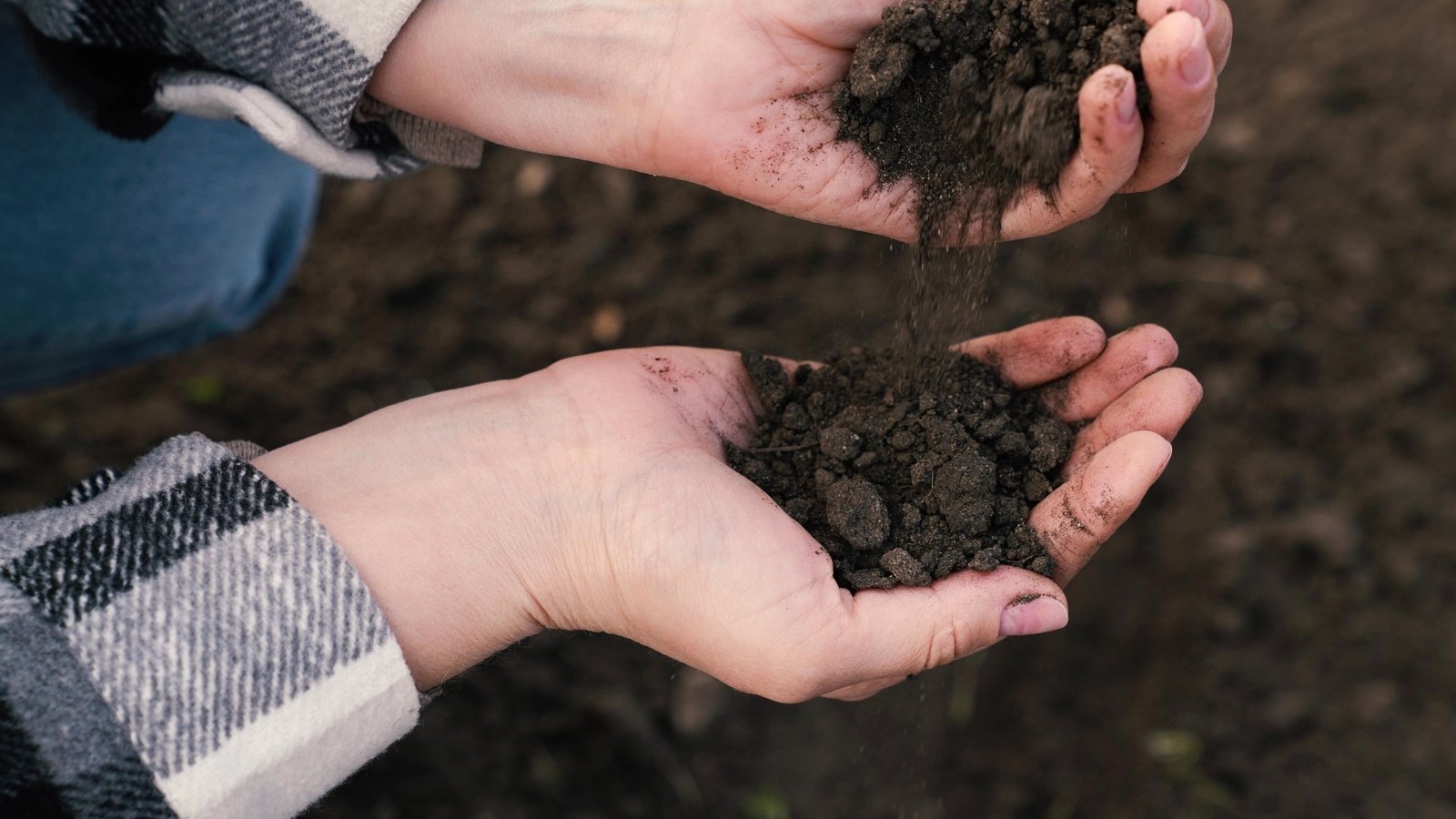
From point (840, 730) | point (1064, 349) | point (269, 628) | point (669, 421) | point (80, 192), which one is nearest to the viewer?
point (269, 628)

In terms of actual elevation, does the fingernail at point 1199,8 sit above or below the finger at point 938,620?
above

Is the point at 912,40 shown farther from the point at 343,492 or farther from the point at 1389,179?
the point at 1389,179

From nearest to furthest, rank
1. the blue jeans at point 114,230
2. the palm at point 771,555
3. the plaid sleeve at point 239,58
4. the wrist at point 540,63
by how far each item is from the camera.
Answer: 1. the palm at point 771,555
2. the plaid sleeve at point 239,58
3. the wrist at point 540,63
4. the blue jeans at point 114,230

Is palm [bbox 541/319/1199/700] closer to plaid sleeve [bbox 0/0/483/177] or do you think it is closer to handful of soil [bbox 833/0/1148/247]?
handful of soil [bbox 833/0/1148/247]

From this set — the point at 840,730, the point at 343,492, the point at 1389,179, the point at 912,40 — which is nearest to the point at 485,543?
the point at 343,492

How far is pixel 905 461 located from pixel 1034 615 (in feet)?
1.40

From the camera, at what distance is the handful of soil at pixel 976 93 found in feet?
5.82

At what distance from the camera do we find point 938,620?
5.78 feet

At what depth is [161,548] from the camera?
5.14ft

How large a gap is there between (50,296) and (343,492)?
1083mm

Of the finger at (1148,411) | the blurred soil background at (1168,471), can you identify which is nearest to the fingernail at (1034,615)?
the finger at (1148,411)

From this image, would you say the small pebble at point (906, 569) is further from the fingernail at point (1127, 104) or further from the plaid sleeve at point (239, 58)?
the plaid sleeve at point (239, 58)

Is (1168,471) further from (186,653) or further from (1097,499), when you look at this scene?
(186,653)

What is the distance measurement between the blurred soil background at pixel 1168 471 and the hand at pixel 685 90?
0.77m
